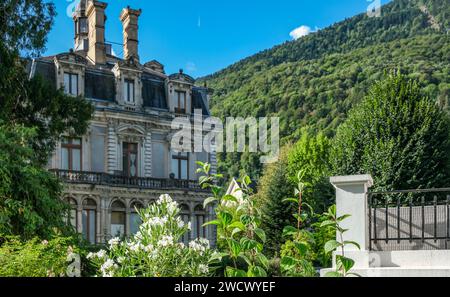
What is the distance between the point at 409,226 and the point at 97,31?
31177mm

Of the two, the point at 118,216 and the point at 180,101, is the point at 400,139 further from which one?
the point at 118,216

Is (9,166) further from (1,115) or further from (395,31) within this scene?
(395,31)

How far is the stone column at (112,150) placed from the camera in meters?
37.2

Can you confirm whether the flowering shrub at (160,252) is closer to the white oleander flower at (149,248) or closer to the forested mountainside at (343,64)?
the white oleander flower at (149,248)

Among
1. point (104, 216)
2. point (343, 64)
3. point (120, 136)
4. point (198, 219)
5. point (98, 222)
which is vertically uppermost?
point (343, 64)

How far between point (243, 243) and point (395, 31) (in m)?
44.0

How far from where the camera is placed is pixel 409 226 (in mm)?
11492

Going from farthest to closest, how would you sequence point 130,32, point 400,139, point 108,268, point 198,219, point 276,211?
point 130,32
point 276,211
point 198,219
point 400,139
point 108,268

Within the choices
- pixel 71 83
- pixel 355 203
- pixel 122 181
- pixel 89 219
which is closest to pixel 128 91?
pixel 71 83

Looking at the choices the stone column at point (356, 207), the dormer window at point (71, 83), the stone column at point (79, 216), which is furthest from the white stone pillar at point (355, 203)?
the dormer window at point (71, 83)

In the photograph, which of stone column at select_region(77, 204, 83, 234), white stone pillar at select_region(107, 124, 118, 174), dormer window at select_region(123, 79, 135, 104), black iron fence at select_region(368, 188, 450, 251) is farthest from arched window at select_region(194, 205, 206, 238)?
black iron fence at select_region(368, 188, 450, 251)

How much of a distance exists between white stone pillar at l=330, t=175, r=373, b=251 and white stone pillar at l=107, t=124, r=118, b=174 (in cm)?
2722

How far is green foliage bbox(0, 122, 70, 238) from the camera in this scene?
51.1 ft
